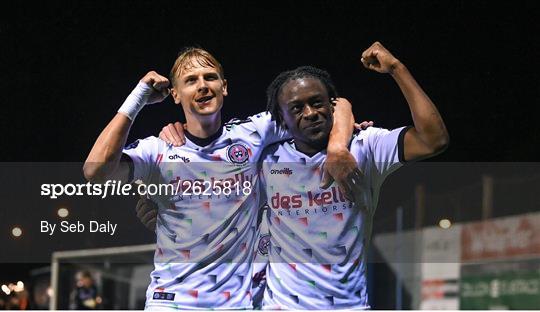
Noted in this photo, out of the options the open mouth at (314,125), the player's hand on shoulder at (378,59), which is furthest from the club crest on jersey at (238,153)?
the player's hand on shoulder at (378,59)

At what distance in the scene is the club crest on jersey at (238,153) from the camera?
4.70 metres

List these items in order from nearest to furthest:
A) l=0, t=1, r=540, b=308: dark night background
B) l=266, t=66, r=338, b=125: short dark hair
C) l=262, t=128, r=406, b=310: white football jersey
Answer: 1. l=262, t=128, r=406, b=310: white football jersey
2. l=266, t=66, r=338, b=125: short dark hair
3. l=0, t=1, r=540, b=308: dark night background

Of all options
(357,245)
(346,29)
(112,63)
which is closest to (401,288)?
(357,245)

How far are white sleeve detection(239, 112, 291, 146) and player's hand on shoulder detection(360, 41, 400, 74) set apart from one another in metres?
0.46

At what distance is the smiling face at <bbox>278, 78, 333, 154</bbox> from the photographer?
4.66 metres

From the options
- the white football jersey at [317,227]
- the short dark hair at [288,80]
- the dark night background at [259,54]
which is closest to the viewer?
the white football jersey at [317,227]

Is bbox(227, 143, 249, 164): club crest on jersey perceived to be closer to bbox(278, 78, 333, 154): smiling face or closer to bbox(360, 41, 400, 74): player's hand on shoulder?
bbox(278, 78, 333, 154): smiling face

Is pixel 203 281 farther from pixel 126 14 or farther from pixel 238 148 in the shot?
pixel 126 14

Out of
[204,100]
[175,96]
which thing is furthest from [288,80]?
[175,96]

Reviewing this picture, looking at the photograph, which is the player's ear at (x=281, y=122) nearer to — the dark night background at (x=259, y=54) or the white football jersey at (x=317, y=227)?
the white football jersey at (x=317, y=227)

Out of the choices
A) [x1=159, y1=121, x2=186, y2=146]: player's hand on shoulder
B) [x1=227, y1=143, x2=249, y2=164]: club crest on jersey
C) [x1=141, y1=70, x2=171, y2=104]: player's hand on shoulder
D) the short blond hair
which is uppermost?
the short blond hair

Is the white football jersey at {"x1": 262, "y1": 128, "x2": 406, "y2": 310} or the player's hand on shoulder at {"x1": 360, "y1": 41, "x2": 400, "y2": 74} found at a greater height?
the player's hand on shoulder at {"x1": 360, "y1": 41, "x2": 400, "y2": 74}

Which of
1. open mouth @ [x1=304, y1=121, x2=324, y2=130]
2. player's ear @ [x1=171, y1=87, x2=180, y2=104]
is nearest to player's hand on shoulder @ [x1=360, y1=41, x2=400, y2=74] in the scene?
open mouth @ [x1=304, y1=121, x2=324, y2=130]

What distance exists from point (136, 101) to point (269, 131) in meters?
0.54
